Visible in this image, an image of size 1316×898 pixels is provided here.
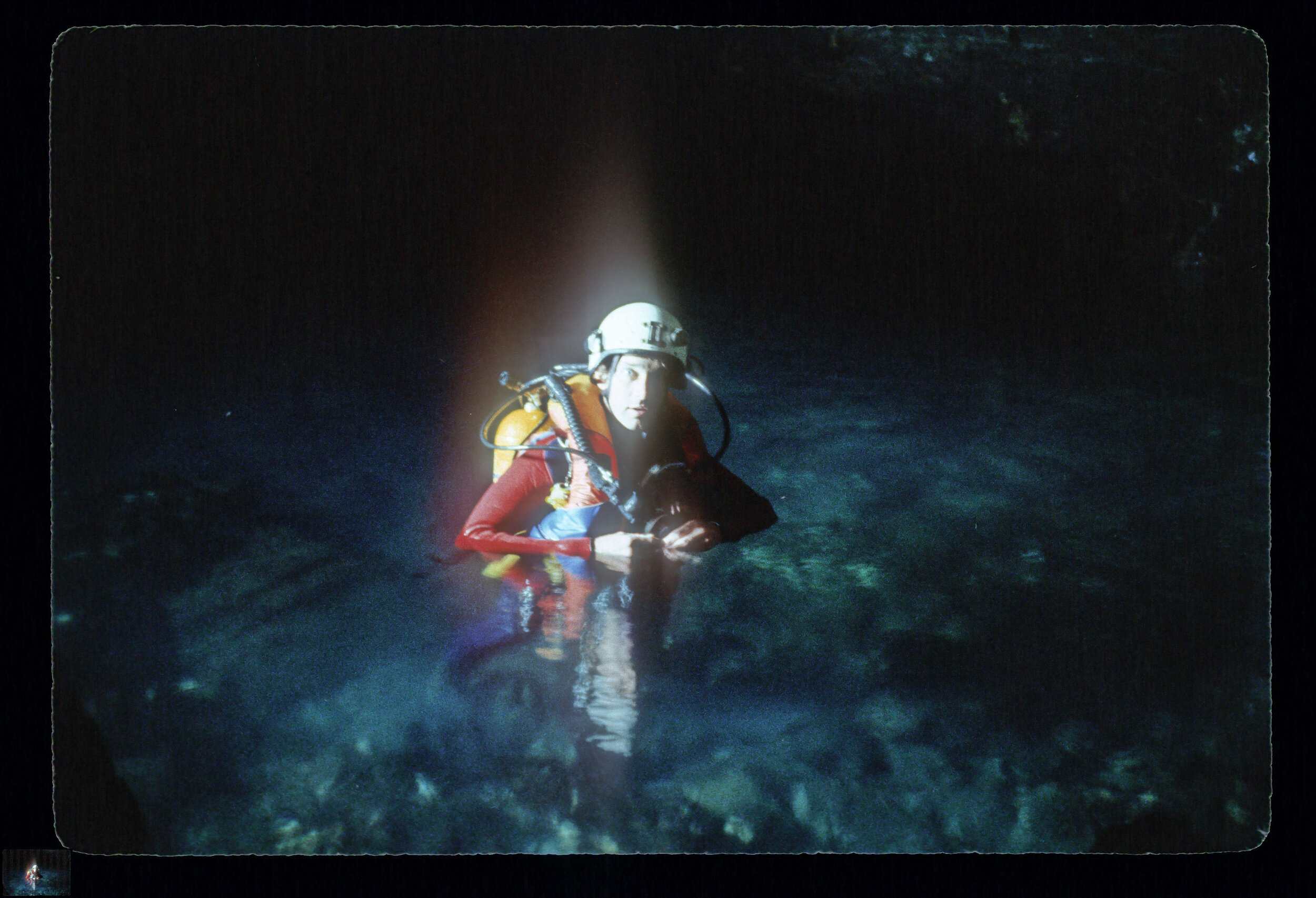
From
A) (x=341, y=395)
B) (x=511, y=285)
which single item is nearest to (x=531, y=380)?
(x=511, y=285)

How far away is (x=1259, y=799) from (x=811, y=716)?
1137 millimetres

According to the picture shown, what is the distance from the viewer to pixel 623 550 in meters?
2.04

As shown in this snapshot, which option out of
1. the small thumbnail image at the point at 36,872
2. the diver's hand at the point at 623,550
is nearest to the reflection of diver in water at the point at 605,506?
the diver's hand at the point at 623,550

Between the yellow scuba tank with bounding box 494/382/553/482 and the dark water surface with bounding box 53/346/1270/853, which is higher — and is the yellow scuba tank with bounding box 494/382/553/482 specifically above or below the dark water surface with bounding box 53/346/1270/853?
above

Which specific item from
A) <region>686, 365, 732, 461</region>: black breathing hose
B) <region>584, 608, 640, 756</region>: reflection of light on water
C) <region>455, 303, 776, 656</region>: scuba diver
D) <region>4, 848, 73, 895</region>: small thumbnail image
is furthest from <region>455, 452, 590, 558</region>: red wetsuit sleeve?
<region>4, 848, 73, 895</region>: small thumbnail image

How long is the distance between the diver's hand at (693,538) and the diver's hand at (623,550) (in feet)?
0.11

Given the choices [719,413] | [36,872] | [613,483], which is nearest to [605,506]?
[613,483]

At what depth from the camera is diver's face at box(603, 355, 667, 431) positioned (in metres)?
2.06

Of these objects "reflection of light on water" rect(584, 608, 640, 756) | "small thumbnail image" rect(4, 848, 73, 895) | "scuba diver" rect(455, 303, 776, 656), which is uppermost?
"scuba diver" rect(455, 303, 776, 656)

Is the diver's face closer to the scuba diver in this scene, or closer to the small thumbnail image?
the scuba diver

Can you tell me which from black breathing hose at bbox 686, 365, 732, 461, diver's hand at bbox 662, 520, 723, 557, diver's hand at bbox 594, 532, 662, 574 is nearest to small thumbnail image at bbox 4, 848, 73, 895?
diver's hand at bbox 594, 532, 662, 574

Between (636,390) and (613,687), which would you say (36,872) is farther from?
(636,390)

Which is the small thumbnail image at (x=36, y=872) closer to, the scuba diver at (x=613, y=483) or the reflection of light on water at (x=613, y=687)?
the scuba diver at (x=613, y=483)

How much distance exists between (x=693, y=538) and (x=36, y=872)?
176cm
